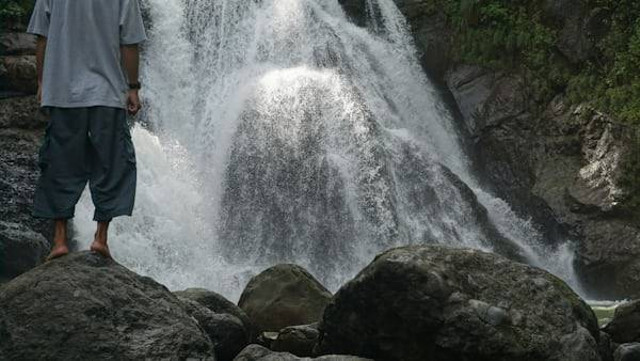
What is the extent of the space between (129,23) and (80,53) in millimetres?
359

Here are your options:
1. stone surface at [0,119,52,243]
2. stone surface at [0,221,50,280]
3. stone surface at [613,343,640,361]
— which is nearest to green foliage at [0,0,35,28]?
stone surface at [0,119,52,243]

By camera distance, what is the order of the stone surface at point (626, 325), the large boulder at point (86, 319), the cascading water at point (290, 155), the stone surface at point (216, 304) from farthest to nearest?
the cascading water at point (290, 155) → the stone surface at point (216, 304) → the stone surface at point (626, 325) → the large boulder at point (86, 319)

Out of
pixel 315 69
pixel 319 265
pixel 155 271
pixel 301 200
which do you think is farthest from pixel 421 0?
pixel 155 271

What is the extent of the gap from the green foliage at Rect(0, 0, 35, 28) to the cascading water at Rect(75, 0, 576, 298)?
262 cm

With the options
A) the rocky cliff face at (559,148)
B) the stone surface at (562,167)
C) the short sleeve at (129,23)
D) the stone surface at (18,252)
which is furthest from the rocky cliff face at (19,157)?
the stone surface at (562,167)

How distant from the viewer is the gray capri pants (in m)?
4.93

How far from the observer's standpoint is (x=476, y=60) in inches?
727

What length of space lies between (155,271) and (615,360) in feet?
26.0

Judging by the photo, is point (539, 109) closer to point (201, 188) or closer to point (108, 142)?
point (201, 188)

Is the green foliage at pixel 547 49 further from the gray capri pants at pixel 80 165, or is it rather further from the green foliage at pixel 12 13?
the gray capri pants at pixel 80 165

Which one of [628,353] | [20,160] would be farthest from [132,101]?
[20,160]

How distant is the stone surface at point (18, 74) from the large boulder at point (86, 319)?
37.4ft

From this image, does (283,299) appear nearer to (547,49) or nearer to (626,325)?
(626,325)

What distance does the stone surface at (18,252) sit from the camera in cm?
1184
